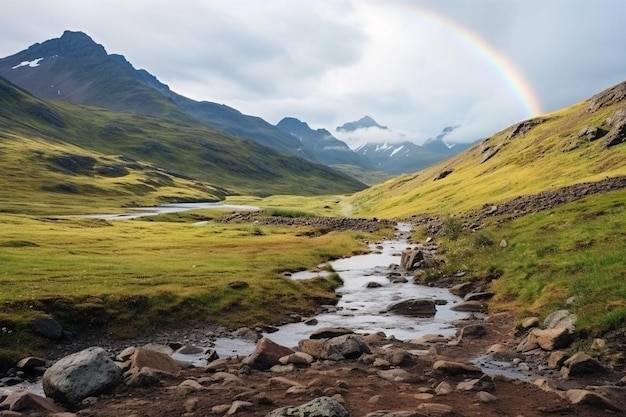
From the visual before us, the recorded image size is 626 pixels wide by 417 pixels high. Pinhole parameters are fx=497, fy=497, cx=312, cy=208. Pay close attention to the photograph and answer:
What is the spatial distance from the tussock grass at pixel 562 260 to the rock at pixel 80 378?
79.8 ft

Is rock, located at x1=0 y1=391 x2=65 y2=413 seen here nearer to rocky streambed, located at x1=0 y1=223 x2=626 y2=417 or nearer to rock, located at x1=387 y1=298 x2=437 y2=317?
rocky streambed, located at x1=0 y1=223 x2=626 y2=417

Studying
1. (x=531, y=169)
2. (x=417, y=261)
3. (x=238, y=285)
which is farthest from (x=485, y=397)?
(x=531, y=169)

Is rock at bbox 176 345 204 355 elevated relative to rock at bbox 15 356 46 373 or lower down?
elevated

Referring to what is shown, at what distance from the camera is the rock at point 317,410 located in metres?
17.2

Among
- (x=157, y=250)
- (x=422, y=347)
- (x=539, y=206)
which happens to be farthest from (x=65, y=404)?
(x=539, y=206)

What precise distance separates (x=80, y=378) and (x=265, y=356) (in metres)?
8.93

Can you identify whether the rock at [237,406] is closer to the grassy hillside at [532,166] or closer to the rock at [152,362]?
the rock at [152,362]

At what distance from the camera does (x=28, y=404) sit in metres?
20.3

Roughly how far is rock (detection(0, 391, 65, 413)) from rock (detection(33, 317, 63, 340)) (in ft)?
37.5

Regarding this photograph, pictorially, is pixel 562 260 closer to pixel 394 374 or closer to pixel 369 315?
pixel 369 315

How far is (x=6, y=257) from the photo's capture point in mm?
48812

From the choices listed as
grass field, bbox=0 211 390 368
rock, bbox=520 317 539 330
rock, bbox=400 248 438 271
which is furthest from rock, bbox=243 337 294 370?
rock, bbox=400 248 438 271

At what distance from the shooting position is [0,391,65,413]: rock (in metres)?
20.2

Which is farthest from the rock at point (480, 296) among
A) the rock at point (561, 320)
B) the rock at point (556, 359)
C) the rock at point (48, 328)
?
the rock at point (48, 328)
